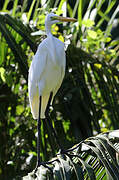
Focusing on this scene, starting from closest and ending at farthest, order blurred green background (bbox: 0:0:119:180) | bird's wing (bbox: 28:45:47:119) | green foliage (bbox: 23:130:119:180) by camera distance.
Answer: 1. green foliage (bbox: 23:130:119:180)
2. bird's wing (bbox: 28:45:47:119)
3. blurred green background (bbox: 0:0:119:180)

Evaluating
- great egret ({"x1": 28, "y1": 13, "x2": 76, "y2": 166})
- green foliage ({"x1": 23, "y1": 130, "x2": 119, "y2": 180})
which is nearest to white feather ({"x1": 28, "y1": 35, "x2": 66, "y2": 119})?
great egret ({"x1": 28, "y1": 13, "x2": 76, "y2": 166})

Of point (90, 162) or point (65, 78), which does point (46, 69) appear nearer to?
point (65, 78)

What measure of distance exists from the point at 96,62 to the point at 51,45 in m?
0.48

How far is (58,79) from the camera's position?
1726 millimetres

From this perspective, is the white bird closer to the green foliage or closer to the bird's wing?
the bird's wing

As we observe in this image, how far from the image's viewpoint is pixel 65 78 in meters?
2.21

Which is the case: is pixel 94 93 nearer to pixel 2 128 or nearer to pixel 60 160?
pixel 2 128

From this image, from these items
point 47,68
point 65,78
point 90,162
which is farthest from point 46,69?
point 90,162

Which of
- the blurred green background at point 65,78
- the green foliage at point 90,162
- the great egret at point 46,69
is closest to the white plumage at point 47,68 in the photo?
the great egret at point 46,69

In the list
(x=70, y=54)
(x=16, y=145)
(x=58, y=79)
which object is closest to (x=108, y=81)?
(x=70, y=54)

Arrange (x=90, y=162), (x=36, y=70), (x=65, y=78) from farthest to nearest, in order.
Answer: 1. (x=65, y=78)
2. (x=36, y=70)
3. (x=90, y=162)

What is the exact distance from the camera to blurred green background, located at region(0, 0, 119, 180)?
1.87 meters

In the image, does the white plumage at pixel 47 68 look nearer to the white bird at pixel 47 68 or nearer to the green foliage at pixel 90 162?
the white bird at pixel 47 68

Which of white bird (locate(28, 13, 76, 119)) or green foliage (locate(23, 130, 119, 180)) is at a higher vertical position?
white bird (locate(28, 13, 76, 119))
